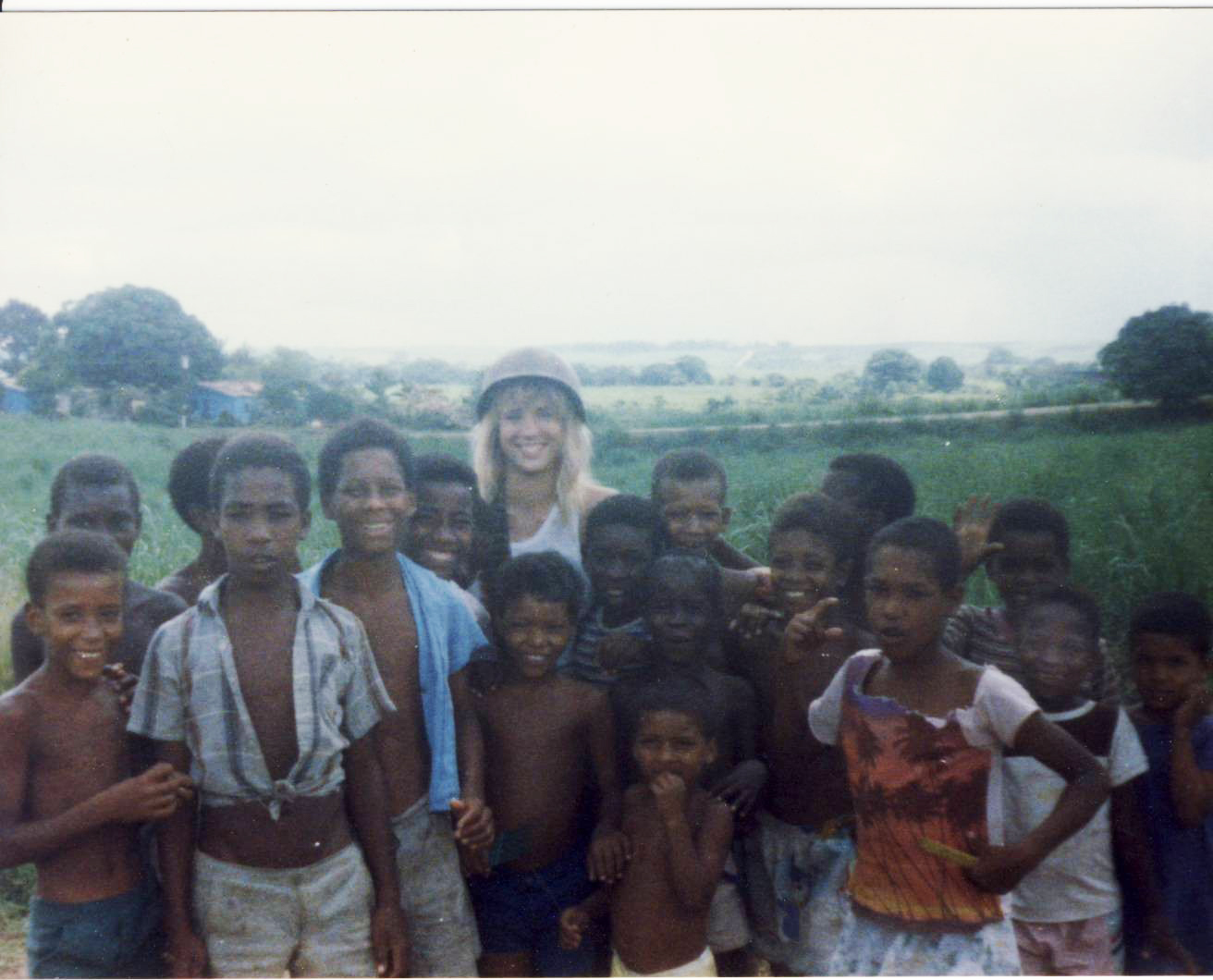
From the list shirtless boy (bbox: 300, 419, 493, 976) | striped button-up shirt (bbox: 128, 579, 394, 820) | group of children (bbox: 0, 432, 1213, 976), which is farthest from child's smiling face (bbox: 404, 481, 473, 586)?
striped button-up shirt (bbox: 128, 579, 394, 820)

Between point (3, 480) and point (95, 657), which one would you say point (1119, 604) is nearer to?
point (95, 657)

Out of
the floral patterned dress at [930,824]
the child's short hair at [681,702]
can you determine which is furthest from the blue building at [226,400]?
the floral patterned dress at [930,824]

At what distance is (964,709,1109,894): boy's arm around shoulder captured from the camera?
9.68 feet

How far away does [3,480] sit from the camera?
3402 millimetres

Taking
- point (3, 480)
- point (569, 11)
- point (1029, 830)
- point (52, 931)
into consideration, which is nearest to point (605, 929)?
point (1029, 830)

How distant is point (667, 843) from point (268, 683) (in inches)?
44.5

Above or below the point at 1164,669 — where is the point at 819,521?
above

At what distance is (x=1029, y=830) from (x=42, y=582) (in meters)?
2.62

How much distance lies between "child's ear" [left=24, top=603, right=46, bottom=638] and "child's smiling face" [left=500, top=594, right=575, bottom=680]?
117 cm

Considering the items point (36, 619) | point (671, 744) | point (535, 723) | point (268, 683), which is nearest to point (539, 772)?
point (535, 723)

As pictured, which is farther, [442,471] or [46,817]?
[442,471]

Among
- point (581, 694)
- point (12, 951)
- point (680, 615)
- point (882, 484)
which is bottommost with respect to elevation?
point (12, 951)

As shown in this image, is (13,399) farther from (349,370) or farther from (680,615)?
(680,615)

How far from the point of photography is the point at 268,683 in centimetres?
312
